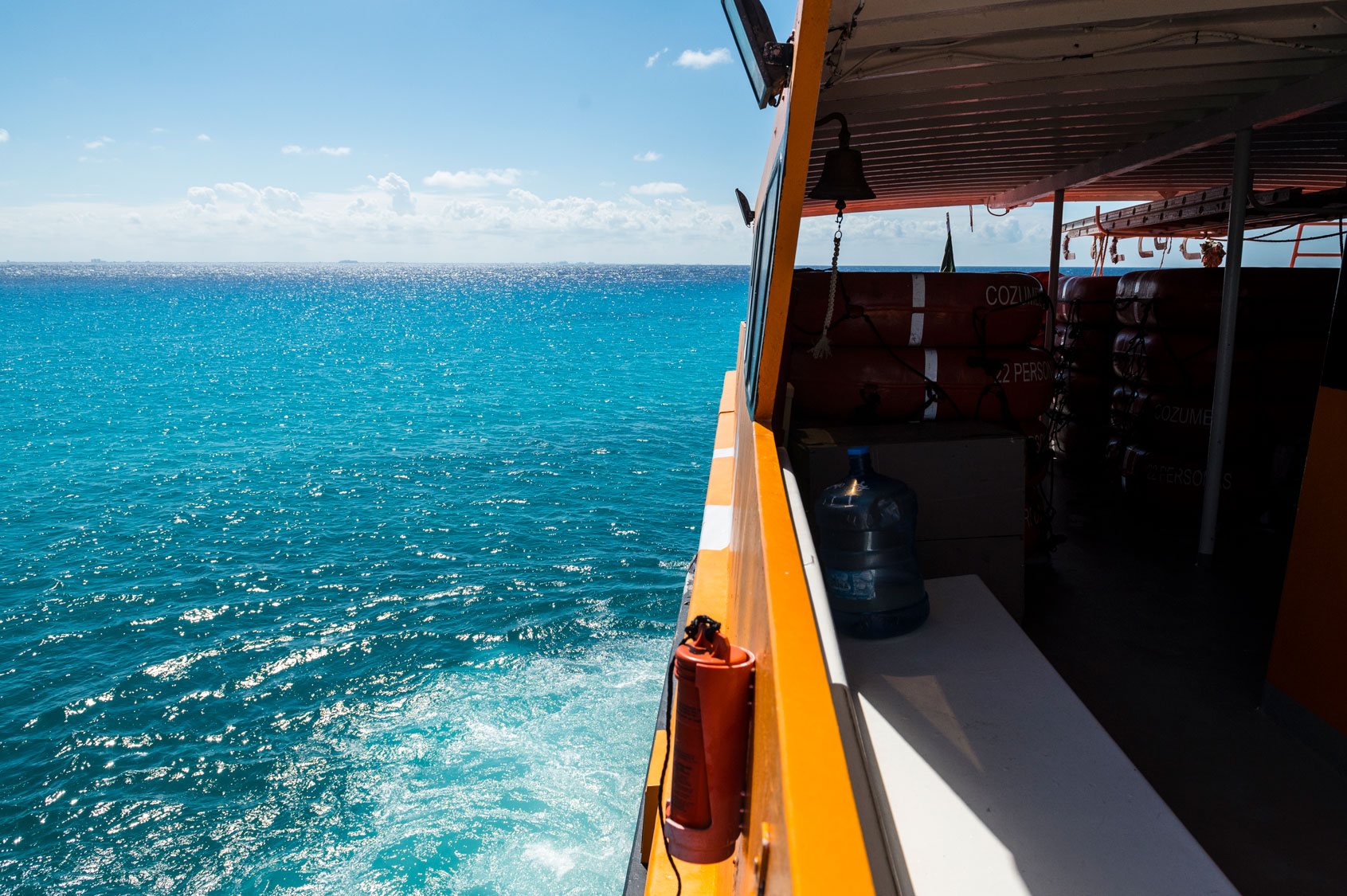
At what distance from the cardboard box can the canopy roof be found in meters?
1.75

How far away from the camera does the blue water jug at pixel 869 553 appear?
3.38 metres

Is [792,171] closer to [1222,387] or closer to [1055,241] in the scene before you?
[1222,387]

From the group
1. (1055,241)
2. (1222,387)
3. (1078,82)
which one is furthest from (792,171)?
(1055,241)

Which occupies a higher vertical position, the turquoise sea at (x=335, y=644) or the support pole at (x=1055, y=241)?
the support pole at (x=1055, y=241)

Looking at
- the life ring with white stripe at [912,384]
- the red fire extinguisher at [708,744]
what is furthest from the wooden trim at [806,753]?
the life ring with white stripe at [912,384]

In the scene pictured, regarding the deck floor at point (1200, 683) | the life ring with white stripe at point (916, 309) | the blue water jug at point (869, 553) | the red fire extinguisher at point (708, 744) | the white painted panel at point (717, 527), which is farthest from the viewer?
the white painted panel at point (717, 527)

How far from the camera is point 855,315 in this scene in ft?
14.4

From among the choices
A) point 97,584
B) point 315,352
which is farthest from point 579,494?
point 315,352

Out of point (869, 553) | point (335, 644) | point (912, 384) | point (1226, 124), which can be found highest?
point (1226, 124)

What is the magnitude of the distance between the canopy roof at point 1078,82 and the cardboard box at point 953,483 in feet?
5.73

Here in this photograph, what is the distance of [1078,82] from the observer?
4453mm

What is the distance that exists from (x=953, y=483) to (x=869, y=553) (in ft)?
2.52

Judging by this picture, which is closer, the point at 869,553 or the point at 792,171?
the point at 792,171

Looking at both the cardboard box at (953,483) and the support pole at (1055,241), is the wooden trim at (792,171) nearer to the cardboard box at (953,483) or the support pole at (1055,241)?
the cardboard box at (953,483)
